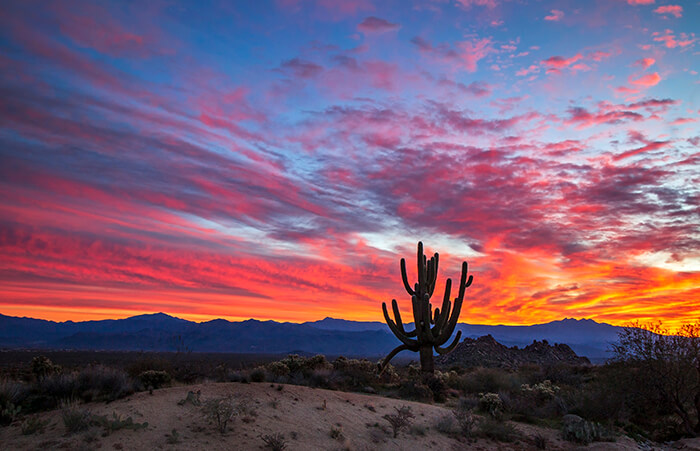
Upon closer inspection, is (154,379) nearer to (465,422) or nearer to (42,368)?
(42,368)

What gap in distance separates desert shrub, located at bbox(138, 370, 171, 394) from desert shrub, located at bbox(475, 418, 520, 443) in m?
11.5

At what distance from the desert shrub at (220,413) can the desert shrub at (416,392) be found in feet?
37.0

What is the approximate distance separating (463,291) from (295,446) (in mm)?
16481

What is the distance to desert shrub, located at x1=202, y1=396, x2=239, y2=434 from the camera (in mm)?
12000

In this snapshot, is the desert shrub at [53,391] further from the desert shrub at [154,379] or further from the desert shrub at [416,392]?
the desert shrub at [416,392]

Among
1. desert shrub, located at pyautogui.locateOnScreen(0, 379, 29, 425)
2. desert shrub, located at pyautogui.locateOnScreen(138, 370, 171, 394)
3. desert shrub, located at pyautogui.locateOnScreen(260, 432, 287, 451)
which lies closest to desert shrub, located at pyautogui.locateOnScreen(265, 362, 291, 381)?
desert shrub, located at pyautogui.locateOnScreen(138, 370, 171, 394)

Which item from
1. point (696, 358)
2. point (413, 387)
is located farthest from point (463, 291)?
point (696, 358)

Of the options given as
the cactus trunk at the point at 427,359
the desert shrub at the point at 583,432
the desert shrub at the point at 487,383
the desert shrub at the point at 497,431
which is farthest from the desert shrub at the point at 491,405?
the cactus trunk at the point at 427,359

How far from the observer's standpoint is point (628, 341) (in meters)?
19.6

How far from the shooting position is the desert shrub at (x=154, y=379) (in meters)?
16.2

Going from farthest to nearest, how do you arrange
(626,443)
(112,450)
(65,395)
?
(626,443) < (65,395) < (112,450)

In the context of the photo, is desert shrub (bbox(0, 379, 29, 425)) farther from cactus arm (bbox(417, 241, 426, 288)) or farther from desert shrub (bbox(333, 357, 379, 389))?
cactus arm (bbox(417, 241, 426, 288))

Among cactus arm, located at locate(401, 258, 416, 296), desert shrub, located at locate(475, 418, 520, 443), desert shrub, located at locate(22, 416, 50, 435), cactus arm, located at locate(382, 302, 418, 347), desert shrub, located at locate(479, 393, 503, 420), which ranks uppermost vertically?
cactus arm, located at locate(401, 258, 416, 296)

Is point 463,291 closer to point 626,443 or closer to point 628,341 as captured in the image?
point 628,341
